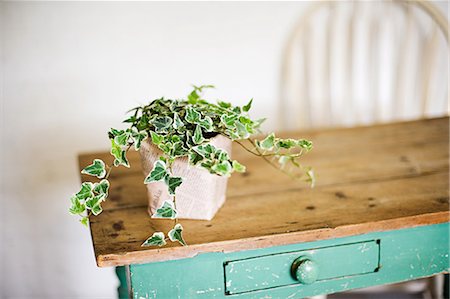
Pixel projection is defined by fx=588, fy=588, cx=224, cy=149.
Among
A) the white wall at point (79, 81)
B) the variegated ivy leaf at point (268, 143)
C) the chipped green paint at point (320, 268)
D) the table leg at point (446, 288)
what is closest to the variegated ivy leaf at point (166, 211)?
the chipped green paint at point (320, 268)

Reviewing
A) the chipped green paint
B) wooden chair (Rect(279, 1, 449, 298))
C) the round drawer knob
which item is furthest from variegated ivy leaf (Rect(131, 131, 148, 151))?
wooden chair (Rect(279, 1, 449, 298))

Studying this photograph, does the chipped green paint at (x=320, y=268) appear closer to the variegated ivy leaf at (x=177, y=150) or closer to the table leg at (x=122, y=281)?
the variegated ivy leaf at (x=177, y=150)

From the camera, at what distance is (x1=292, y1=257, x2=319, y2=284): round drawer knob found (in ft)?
3.59

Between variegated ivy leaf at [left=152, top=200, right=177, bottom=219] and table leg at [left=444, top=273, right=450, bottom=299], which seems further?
table leg at [left=444, top=273, right=450, bottom=299]

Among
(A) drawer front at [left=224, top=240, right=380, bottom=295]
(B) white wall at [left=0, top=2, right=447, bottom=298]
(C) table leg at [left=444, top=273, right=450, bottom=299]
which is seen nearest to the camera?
(A) drawer front at [left=224, top=240, right=380, bottom=295]

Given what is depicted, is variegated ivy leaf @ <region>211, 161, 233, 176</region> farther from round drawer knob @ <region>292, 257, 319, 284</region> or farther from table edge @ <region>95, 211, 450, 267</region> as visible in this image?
round drawer knob @ <region>292, 257, 319, 284</region>

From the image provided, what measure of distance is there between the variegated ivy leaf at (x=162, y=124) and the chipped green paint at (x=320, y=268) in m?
0.23

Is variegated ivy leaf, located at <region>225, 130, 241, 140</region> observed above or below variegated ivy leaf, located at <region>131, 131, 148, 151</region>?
below

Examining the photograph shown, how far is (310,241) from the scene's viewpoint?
1.09m

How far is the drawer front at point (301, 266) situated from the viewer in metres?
1.09

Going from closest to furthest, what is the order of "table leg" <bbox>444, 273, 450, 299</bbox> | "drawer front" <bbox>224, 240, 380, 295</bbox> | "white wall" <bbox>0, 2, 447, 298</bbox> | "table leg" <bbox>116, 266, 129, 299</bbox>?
"drawer front" <bbox>224, 240, 380, 295</bbox>, "table leg" <bbox>116, 266, 129, 299</bbox>, "table leg" <bbox>444, 273, 450, 299</bbox>, "white wall" <bbox>0, 2, 447, 298</bbox>

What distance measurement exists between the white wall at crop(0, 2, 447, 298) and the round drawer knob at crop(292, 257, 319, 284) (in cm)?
98

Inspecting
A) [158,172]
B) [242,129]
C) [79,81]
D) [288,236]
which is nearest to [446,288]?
[288,236]

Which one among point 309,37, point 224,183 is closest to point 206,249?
point 224,183
